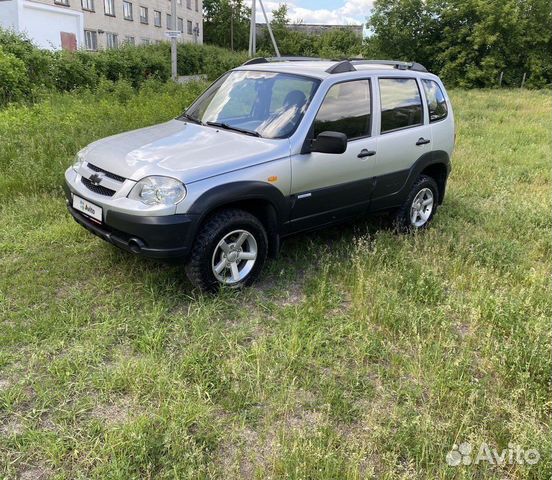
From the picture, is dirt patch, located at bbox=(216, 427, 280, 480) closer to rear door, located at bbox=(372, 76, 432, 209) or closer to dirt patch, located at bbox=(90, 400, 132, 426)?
dirt patch, located at bbox=(90, 400, 132, 426)

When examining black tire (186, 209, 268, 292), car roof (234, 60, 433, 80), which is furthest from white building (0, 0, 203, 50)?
black tire (186, 209, 268, 292)

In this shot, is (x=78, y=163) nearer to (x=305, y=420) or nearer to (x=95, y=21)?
(x=305, y=420)

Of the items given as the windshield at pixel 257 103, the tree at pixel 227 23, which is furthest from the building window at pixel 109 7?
the windshield at pixel 257 103

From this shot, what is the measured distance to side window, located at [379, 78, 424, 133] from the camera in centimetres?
496

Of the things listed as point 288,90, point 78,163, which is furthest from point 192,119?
point 78,163

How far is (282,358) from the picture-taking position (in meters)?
3.31

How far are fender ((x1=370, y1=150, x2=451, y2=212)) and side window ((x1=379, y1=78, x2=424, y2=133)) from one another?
42cm

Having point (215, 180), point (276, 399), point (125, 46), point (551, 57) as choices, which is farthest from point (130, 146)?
point (551, 57)

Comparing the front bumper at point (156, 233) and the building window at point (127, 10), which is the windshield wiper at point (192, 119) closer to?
the front bumper at point (156, 233)

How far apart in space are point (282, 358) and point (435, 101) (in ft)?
12.6

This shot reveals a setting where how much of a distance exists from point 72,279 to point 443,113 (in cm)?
444

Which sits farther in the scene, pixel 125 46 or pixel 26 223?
pixel 125 46

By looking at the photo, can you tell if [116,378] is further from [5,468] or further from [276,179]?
[276,179]

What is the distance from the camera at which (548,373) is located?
3.22 m
